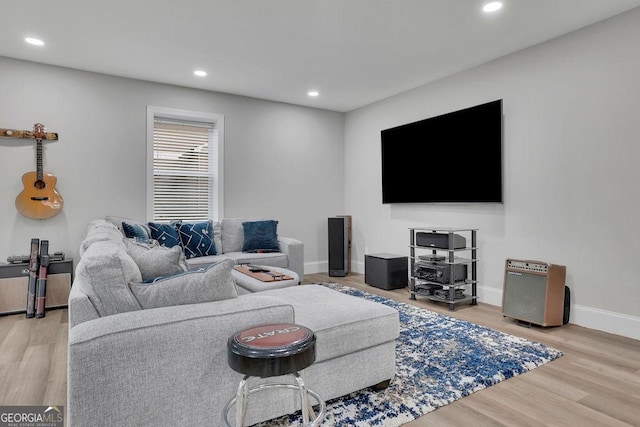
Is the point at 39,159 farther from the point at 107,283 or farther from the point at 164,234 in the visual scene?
the point at 107,283

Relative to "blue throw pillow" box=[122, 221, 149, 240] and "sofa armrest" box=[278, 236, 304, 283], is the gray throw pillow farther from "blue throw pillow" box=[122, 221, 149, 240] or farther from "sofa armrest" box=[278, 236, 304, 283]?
"sofa armrest" box=[278, 236, 304, 283]

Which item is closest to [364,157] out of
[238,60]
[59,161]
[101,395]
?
[238,60]

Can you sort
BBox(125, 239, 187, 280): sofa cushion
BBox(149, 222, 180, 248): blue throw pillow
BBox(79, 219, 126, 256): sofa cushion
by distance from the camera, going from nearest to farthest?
BBox(125, 239, 187, 280): sofa cushion → BBox(79, 219, 126, 256): sofa cushion → BBox(149, 222, 180, 248): blue throw pillow

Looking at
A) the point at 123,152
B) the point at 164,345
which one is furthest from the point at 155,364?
the point at 123,152

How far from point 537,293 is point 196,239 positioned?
3525 mm

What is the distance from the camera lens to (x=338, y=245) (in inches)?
213

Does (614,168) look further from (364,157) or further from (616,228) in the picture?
(364,157)

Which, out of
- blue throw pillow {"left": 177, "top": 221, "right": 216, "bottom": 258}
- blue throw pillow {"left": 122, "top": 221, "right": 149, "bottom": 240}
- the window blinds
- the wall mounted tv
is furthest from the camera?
the window blinds

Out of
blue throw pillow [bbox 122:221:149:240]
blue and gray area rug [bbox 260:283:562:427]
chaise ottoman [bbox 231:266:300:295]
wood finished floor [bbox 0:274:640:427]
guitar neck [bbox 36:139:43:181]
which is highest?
guitar neck [bbox 36:139:43:181]

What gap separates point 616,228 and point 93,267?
3.68m

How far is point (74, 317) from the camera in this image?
1.42 meters

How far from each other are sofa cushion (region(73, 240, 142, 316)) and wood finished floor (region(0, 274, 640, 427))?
37.9 inches

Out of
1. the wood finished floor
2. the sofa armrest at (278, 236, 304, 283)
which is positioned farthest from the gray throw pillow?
the sofa armrest at (278, 236, 304, 283)

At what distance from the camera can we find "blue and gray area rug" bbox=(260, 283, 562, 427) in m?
1.85
